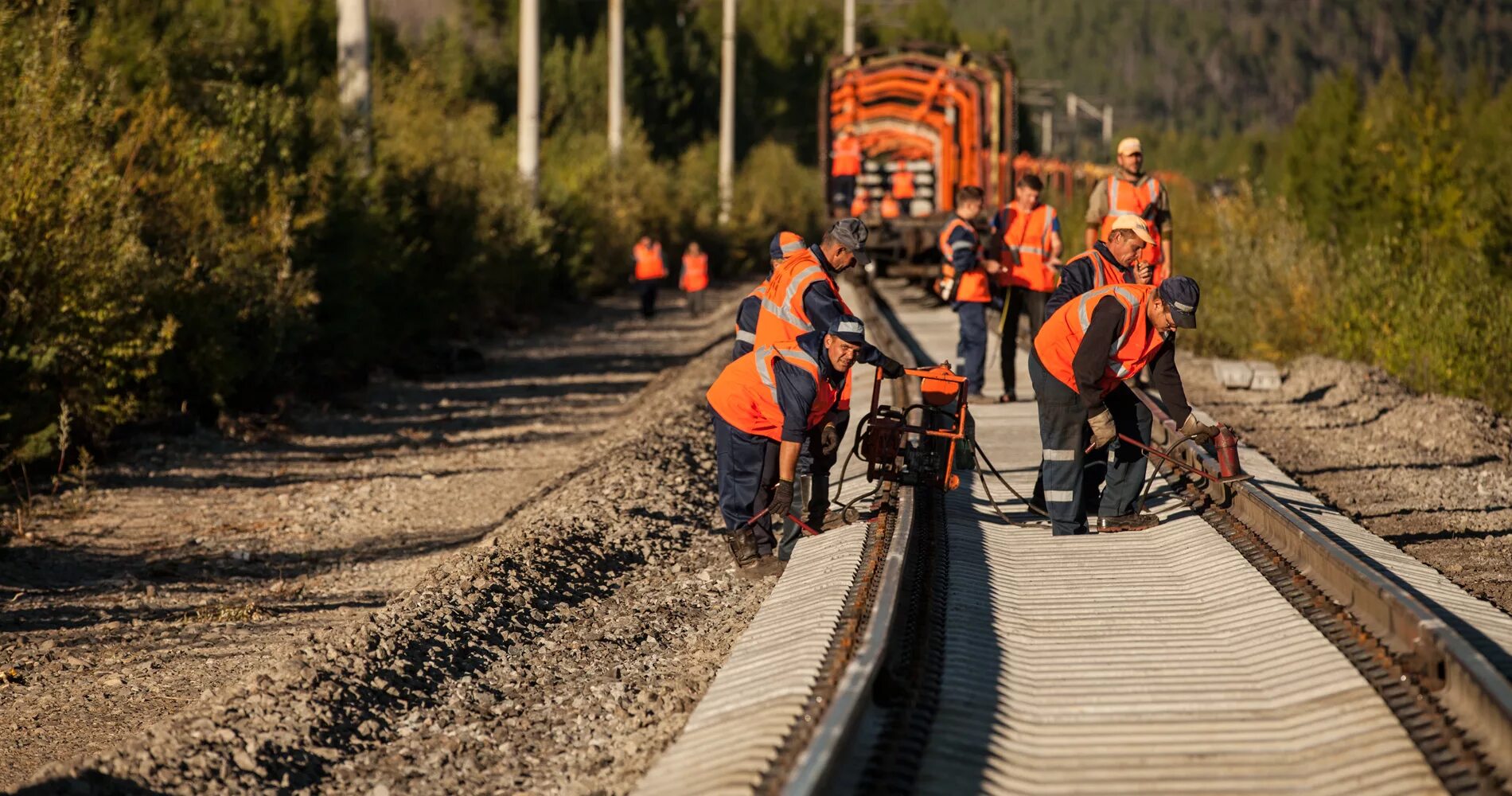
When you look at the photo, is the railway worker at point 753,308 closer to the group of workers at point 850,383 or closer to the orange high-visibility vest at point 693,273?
the group of workers at point 850,383

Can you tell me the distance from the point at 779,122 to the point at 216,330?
77968mm

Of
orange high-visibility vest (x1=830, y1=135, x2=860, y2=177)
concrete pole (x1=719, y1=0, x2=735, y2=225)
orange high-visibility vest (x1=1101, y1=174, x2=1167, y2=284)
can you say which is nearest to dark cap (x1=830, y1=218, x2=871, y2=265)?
orange high-visibility vest (x1=1101, y1=174, x2=1167, y2=284)

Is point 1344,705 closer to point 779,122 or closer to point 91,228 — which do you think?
point 91,228

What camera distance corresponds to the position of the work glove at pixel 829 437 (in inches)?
348

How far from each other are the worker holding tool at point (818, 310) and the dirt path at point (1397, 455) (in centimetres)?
307

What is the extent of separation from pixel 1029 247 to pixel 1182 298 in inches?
222

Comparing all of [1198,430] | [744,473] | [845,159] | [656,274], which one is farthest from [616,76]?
[1198,430]

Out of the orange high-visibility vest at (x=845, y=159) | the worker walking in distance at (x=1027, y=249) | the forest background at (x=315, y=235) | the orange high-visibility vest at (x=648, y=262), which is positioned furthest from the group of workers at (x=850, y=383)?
the orange high-visibility vest at (x=648, y=262)

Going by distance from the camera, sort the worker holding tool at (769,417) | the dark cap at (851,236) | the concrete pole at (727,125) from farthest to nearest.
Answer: the concrete pole at (727,125) < the dark cap at (851,236) < the worker holding tool at (769,417)

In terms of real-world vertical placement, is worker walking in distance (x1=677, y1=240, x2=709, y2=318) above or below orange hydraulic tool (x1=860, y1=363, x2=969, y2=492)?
above

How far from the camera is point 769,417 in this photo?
8695mm

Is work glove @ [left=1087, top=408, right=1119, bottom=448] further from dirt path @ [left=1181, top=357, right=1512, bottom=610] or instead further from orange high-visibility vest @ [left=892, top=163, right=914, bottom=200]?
orange high-visibility vest @ [left=892, top=163, right=914, bottom=200]

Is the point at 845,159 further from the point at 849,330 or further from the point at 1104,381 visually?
the point at 849,330

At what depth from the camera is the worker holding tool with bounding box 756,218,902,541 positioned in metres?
8.48
